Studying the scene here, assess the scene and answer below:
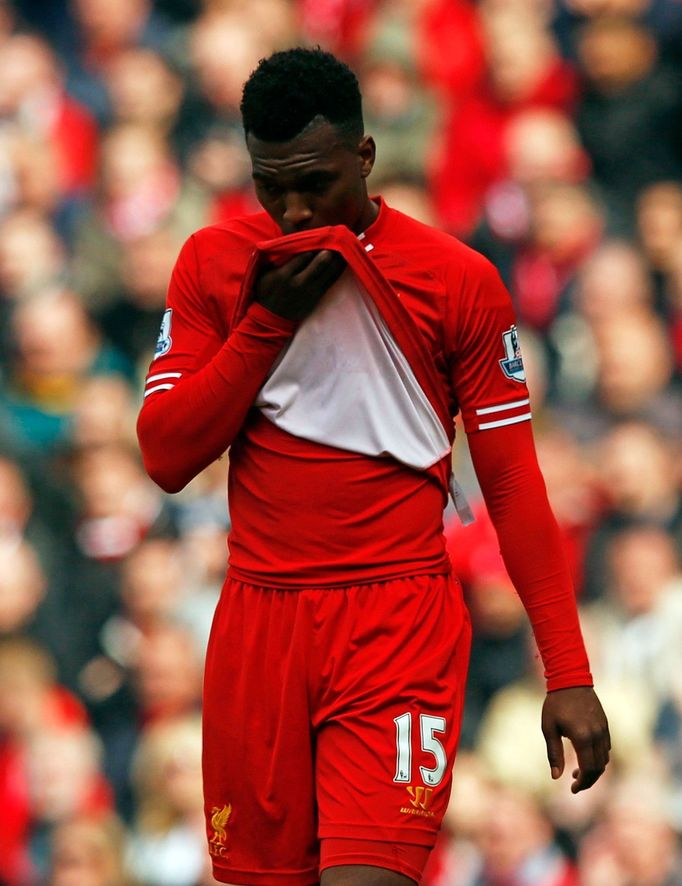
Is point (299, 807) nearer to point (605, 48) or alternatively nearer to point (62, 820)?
point (62, 820)

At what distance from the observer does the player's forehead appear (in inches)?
106

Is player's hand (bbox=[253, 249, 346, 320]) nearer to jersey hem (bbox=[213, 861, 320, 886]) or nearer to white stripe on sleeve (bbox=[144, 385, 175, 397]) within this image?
white stripe on sleeve (bbox=[144, 385, 175, 397])

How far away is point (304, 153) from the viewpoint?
2693 mm

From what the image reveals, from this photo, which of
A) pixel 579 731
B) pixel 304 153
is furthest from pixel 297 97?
pixel 579 731

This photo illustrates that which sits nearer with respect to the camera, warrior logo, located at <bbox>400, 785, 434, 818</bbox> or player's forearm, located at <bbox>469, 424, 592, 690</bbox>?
warrior logo, located at <bbox>400, 785, 434, 818</bbox>

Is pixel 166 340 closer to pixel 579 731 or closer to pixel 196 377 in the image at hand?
pixel 196 377

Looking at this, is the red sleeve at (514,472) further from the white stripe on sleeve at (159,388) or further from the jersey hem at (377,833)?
the white stripe on sleeve at (159,388)

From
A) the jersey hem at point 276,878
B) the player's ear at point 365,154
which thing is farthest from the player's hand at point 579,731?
the player's ear at point 365,154

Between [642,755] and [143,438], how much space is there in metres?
3.13

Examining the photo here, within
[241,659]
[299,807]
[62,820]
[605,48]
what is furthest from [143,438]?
[605,48]

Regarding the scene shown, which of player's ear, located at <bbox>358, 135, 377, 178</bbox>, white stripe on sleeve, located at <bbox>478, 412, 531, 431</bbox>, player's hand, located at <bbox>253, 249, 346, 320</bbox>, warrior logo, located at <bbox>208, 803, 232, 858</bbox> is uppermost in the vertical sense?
player's ear, located at <bbox>358, 135, 377, 178</bbox>

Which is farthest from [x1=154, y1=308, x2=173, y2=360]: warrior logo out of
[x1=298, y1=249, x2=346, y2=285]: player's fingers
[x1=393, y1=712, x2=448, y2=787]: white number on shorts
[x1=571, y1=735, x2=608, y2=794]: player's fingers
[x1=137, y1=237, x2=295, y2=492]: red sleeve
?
[x1=571, y1=735, x2=608, y2=794]: player's fingers

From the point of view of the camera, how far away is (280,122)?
2703 mm

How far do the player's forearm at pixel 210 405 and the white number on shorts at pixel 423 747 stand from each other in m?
0.54
